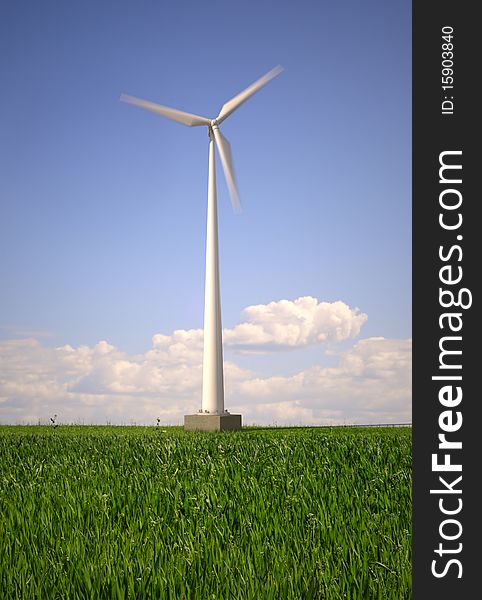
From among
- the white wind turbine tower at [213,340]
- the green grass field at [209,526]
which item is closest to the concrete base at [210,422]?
the white wind turbine tower at [213,340]

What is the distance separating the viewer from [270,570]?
680 cm

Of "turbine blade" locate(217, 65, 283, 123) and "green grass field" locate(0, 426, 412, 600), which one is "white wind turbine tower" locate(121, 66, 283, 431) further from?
Answer: "green grass field" locate(0, 426, 412, 600)

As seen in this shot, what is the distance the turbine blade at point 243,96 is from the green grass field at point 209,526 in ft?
65.4

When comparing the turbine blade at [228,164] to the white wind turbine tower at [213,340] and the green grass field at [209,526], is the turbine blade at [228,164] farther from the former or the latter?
the green grass field at [209,526]

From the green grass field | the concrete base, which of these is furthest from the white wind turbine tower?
the green grass field

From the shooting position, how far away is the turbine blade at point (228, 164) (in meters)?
30.1

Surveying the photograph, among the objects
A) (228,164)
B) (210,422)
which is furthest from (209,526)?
(228,164)

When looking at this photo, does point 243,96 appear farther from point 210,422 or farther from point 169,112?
point 210,422

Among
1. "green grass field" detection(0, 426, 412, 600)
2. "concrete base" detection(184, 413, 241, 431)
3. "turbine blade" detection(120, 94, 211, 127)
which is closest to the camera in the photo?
"green grass field" detection(0, 426, 412, 600)

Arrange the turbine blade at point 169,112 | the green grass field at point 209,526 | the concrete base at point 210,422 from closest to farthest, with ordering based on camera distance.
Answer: the green grass field at point 209,526, the concrete base at point 210,422, the turbine blade at point 169,112

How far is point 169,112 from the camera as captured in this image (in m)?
31.4

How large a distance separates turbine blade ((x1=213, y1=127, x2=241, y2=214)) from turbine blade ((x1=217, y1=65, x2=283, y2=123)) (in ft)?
2.98

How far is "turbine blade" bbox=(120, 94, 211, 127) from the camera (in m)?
31.4

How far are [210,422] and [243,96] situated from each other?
596 inches
